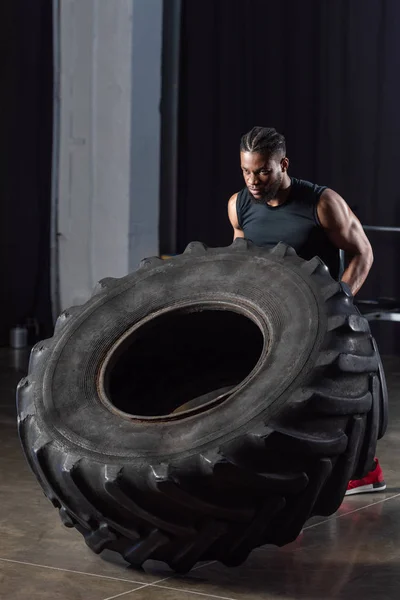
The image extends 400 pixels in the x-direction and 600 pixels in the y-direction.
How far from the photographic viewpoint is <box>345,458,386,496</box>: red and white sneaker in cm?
371

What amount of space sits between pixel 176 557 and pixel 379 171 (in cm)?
449

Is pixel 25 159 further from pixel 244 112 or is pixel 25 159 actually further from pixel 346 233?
pixel 346 233

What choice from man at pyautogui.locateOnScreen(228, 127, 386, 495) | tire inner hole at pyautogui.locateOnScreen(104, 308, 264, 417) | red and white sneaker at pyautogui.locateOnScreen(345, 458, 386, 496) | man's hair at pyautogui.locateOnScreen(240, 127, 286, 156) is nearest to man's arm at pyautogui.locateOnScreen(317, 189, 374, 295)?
man at pyautogui.locateOnScreen(228, 127, 386, 495)

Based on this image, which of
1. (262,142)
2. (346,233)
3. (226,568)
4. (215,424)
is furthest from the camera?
(346,233)

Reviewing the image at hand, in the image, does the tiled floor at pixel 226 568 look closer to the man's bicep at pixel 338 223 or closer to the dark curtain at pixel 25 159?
the man's bicep at pixel 338 223

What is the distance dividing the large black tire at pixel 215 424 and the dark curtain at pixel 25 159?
389 centimetres

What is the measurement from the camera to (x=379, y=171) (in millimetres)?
6859

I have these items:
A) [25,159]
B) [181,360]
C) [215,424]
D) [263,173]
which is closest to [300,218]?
[263,173]

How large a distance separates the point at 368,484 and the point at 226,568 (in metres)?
0.98

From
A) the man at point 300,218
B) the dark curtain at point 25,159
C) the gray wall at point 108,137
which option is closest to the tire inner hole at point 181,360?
the man at point 300,218

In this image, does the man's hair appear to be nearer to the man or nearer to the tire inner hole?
the man

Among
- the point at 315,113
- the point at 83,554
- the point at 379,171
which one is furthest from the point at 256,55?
the point at 83,554

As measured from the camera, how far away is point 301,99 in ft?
22.9

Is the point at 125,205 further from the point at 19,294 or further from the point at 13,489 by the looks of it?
the point at 13,489
